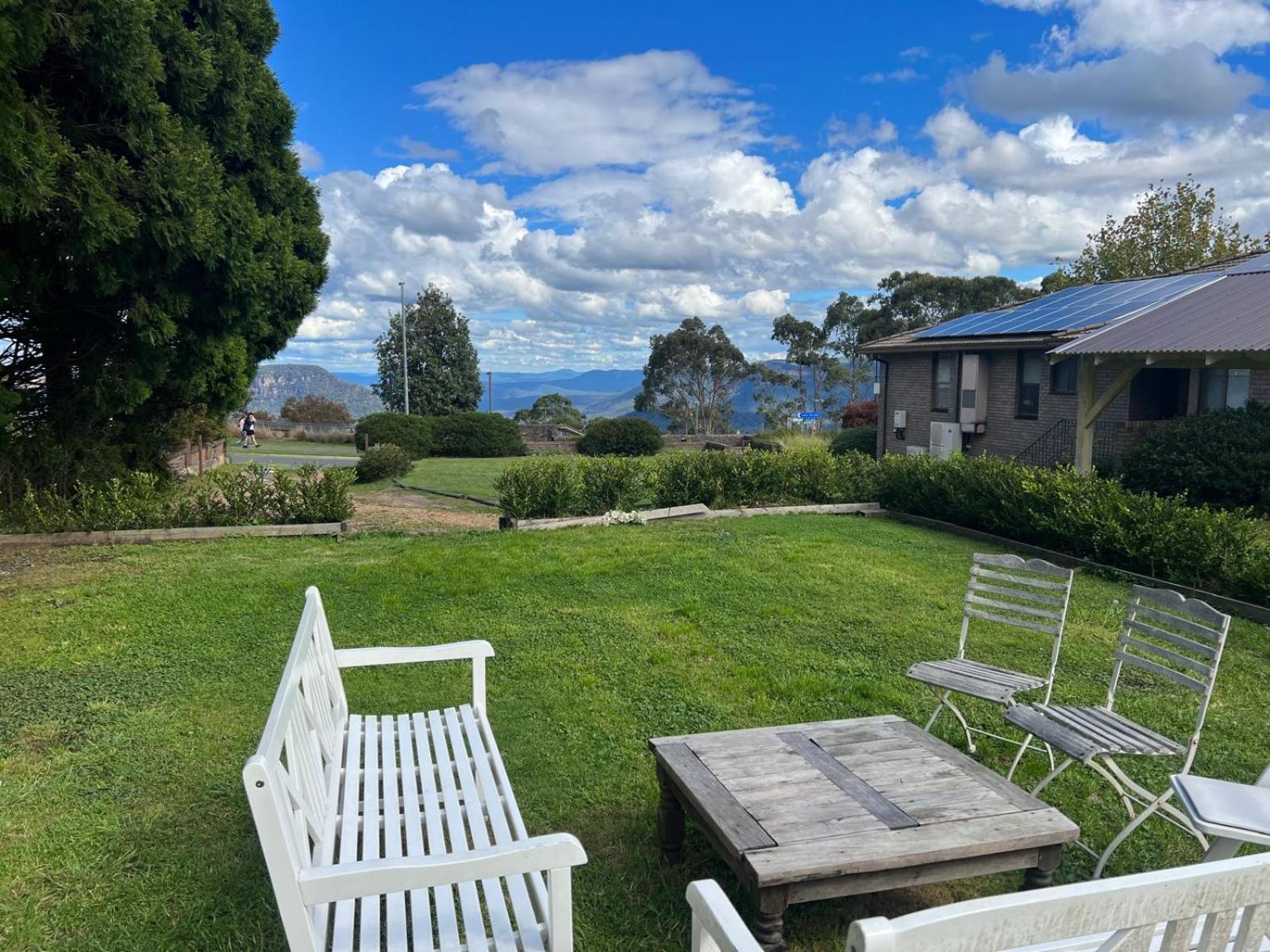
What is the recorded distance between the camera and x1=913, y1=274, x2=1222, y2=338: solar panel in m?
18.2

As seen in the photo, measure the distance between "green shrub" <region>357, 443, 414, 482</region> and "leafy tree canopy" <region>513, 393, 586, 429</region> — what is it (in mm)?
21278

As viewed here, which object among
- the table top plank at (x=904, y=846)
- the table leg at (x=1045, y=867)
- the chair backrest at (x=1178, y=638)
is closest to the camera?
the table top plank at (x=904, y=846)

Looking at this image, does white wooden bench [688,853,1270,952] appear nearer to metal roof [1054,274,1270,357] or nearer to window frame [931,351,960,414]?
metal roof [1054,274,1270,357]

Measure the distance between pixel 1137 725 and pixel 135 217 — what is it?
9.57 meters

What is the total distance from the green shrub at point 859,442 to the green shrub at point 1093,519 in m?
13.0

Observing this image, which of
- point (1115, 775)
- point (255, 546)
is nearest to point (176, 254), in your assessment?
point (255, 546)

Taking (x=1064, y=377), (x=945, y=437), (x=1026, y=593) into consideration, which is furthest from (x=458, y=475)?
(x=1026, y=593)

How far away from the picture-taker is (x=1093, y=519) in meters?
9.19

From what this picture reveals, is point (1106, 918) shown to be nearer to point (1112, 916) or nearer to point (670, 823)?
point (1112, 916)

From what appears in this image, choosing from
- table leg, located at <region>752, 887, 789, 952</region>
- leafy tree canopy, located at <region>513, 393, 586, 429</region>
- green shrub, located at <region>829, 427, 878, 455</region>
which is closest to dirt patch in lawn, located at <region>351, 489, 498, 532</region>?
table leg, located at <region>752, 887, 789, 952</region>

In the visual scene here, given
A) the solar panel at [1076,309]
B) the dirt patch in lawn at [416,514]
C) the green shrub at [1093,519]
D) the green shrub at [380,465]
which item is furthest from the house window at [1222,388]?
the green shrub at [380,465]

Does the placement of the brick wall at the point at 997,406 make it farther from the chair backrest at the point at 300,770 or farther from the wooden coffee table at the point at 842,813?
the chair backrest at the point at 300,770

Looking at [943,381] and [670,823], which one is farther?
[943,381]

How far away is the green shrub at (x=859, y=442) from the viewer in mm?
25777
